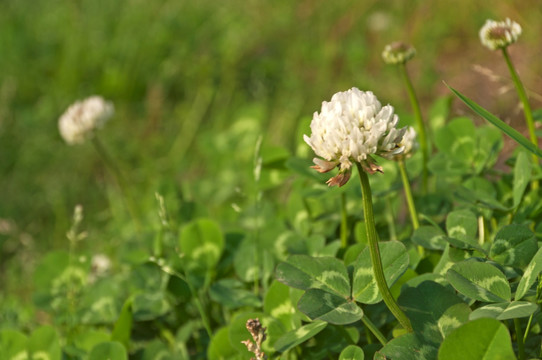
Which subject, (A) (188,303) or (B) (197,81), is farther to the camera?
(B) (197,81)

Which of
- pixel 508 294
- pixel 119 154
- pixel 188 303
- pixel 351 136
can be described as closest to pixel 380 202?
pixel 188 303

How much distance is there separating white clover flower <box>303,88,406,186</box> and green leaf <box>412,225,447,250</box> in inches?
14.5

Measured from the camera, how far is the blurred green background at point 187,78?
303 centimetres

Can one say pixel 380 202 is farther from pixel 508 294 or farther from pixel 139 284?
pixel 508 294

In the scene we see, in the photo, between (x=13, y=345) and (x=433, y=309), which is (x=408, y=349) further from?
(x=13, y=345)

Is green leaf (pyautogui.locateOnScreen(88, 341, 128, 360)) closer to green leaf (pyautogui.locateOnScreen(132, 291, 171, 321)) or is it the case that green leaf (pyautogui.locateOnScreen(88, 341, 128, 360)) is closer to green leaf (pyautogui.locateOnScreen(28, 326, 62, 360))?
green leaf (pyautogui.locateOnScreen(28, 326, 62, 360))

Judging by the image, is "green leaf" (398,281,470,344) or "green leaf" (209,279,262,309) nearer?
"green leaf" (398,281,470,344)

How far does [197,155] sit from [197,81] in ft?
2.16

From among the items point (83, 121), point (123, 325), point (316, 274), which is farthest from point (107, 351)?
point (83, 121)

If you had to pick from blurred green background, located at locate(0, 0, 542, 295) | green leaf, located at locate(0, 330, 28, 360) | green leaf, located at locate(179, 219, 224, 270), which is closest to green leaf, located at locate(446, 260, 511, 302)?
green leaf, located at locate(179, 219, 224, 270)

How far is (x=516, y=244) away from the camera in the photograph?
1.12 metres

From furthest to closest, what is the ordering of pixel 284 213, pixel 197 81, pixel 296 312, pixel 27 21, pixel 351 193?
1. pixel 27 21
2. pixel 197 81
3. pixel 284 213
4. pixel 351 193
5. pixel 296 312

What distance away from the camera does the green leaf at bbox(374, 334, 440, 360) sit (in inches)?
37.6

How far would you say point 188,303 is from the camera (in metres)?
1.60
